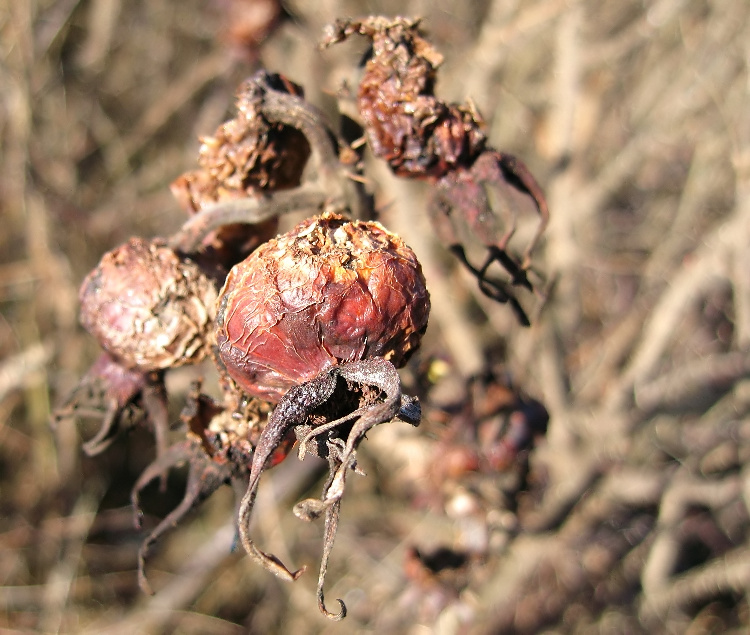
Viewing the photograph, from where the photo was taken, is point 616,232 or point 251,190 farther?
point 616,232

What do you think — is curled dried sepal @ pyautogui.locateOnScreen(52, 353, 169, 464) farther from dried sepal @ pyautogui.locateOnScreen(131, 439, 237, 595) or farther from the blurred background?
the blurred background

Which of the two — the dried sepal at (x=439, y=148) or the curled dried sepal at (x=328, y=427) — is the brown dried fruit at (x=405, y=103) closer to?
the dried sepal at (x=439, y=148)

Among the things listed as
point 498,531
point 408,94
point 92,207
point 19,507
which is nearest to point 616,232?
point 498,531

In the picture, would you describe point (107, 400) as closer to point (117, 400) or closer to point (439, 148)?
point (117, 400)

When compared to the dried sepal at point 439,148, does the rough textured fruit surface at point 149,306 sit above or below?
below

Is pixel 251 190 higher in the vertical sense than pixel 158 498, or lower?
higher

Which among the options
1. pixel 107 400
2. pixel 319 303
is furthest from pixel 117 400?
pixel 319 303

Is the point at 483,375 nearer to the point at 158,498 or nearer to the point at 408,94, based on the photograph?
the point at 408,94

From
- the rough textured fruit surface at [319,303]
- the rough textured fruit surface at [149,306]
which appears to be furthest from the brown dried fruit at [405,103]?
the rough textured fruit surface at [149,306]
